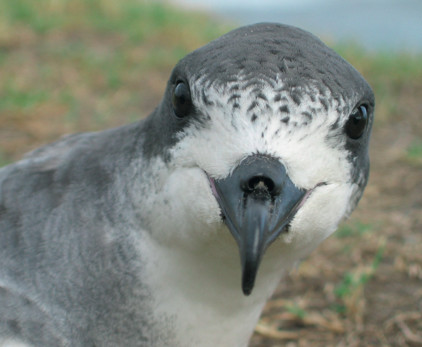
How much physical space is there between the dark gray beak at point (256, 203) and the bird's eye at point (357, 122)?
313mm

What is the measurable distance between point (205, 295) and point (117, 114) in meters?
3.71

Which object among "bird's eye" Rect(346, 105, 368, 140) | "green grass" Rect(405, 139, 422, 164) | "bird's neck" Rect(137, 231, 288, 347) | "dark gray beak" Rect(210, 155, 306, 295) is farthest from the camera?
"green grass" Rect(405, 139, 422, 164)

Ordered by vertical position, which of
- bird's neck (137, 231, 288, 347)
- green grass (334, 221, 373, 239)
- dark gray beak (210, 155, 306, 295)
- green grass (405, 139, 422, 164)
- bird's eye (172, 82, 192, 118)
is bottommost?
green grass (334, 221, 373, 239)

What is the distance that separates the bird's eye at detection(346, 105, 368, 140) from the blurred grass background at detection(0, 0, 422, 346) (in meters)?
1.49

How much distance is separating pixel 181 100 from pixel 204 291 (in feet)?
2.27

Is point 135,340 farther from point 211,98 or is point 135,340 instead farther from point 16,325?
point 211,98

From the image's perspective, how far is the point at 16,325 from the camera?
2.18 metres

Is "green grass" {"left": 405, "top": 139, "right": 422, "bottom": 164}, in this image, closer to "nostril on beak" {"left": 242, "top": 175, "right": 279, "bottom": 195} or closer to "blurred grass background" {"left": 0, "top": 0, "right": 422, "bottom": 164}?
"blurred grass background" {"left": 0, "top": 0, "right": 422, "bottom": 164}

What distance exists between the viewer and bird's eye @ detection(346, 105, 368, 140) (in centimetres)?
186

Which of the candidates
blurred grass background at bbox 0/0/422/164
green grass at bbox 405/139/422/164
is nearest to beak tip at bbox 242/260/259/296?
blurred grass background at bbox 0/0/422/164

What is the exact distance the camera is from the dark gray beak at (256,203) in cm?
162

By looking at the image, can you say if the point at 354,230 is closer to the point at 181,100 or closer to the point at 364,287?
the point at 364,287

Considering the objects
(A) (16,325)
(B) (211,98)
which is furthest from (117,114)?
(B) (211,98)

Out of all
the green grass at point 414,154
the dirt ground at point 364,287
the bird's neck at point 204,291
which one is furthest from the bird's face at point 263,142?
the green grass at point 414,154
